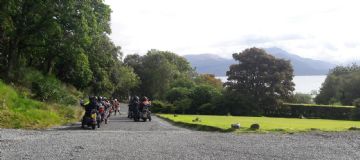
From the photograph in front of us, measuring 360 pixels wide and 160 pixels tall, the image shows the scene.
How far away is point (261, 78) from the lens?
54656 mm

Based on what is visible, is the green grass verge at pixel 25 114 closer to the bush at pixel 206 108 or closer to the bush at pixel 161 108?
the bush at pixel 161 108

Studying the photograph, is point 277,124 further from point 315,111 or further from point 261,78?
point 261,78

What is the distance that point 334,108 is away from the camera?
50.1 m

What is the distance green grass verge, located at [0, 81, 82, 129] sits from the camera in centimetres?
2223

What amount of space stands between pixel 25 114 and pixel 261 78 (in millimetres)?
35198

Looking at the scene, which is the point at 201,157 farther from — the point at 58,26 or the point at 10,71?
the point at 10,71

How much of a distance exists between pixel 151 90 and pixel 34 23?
66069 mm

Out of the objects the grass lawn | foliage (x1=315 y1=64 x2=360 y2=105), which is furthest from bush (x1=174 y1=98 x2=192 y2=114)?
foliage (x1=315 y1=64 x2=360 y2=105)

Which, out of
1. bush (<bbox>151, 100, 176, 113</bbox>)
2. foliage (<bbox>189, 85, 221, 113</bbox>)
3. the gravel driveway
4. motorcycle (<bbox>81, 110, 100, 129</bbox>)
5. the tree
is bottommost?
the gravel driveway

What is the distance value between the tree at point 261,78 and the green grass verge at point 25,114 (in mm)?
29173

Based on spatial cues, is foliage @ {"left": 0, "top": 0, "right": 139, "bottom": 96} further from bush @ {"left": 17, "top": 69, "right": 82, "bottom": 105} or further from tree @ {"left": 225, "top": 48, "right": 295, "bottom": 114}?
tree @ {"left": 225, "top": 48, "right": 295, "bottom": 114}

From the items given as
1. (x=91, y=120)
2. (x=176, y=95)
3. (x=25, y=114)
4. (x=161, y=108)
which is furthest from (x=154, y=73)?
(x=91, y=120)

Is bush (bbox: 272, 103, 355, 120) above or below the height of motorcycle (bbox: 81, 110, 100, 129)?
above

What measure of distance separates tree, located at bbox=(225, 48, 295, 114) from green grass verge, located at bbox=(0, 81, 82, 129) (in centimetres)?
2917
